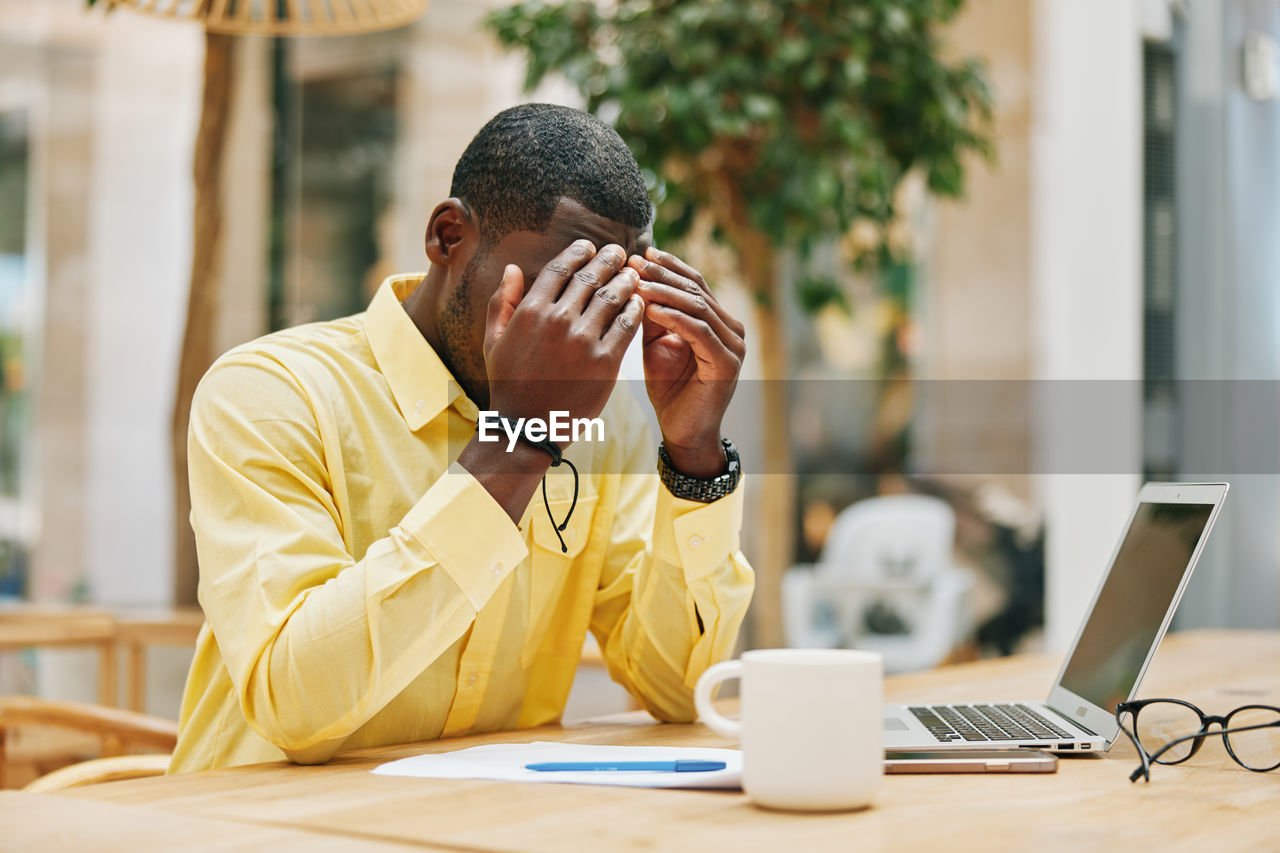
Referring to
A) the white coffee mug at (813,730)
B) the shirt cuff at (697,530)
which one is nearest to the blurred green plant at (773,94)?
the shirt cuff at (697,530)

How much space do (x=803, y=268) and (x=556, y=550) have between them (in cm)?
223

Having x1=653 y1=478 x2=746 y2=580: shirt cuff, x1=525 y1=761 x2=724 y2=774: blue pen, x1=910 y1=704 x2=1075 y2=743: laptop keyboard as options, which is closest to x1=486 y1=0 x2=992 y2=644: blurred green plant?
x1=653 y1=478 x2=746 y2=580: shirt cuff

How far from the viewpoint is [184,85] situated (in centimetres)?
378

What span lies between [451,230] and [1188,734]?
0.82 meters

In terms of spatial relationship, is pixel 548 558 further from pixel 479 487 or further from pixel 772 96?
pixel 772 96

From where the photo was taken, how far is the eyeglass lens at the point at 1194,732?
1.01 meters

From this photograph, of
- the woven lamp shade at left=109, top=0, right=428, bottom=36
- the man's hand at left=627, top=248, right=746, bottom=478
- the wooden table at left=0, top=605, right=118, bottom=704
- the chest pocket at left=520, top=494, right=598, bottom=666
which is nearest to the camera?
the man's hand at left=627, top=248, right=746, bottom=478

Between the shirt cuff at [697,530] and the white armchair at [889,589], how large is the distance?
3083 mm

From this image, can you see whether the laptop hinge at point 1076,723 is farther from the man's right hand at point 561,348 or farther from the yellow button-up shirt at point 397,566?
the man's right hand at point 561,348

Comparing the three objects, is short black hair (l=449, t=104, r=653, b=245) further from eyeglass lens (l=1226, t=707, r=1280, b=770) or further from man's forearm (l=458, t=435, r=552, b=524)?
eyeglass lens (l=1226, t=707, r=1280, b=770)

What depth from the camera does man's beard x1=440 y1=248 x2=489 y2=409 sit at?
120 centimetres

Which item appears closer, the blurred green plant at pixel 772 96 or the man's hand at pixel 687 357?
the man's hand at pixel 687 357

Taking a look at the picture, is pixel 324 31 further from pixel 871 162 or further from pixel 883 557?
pixel 883 557

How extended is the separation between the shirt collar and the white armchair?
3161 millimetres
